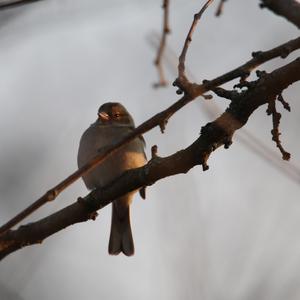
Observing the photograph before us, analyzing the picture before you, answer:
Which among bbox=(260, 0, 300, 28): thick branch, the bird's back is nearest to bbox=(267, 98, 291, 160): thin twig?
bbox=(260, 0, 300, 28): thick branch

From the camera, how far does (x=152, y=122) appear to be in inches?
68.0

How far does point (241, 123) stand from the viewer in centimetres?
248

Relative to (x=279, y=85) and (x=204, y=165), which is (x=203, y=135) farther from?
(x=279, y=85)

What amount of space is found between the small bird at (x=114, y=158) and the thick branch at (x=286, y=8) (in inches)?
109

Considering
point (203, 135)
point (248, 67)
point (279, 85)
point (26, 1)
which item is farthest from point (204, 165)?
point (26, 1)

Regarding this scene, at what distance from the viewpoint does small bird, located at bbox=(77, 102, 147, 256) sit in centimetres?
451

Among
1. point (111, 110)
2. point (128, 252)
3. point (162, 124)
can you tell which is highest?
point (111, 110)

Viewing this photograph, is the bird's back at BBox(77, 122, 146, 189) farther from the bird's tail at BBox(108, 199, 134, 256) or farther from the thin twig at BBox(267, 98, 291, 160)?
the thin twig at BBox(267, 98, 291, 160)

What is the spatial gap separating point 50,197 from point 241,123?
1.00 m

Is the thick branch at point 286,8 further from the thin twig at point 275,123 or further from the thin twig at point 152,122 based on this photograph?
the thin twig at point 275,123

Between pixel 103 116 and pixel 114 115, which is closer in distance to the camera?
pixel 103 116

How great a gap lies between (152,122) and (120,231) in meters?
3.30

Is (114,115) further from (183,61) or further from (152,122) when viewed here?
(152,122)

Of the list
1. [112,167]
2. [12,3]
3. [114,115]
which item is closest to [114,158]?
[112,167]
